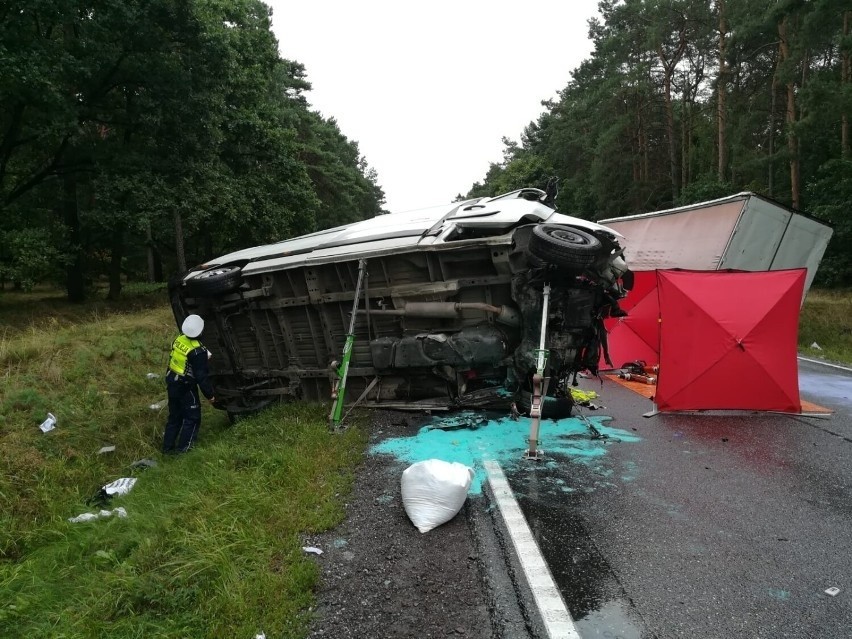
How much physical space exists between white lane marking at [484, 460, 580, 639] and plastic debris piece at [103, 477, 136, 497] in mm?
3553

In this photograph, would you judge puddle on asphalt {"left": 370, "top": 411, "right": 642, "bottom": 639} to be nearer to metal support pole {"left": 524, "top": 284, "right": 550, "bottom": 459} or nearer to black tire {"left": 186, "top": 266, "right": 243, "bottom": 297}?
metal support pole {"left": 524, "top": 284, "right": 550, "bottom": 459}

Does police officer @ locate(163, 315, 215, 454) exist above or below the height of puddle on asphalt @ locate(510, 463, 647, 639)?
above

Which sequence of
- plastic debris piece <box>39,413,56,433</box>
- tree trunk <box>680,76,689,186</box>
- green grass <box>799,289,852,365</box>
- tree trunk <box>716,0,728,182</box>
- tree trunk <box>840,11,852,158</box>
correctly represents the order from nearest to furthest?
plastic debris piece <box>39,413,56,433</box> → green grass <box>799,289,852,365</box> → tree trunk <box>840,11,852,158</box> → tree trunk <box>716,0,728,182</box> → tree trunk <box>680,76,689,186</box>

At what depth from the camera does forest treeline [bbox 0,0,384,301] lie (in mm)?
10977

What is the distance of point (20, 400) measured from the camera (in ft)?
21.6

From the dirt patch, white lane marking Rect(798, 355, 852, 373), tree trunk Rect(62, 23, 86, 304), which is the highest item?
tree trunk Rect(62, 23, 86, 304)

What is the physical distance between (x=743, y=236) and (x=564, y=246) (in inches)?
266

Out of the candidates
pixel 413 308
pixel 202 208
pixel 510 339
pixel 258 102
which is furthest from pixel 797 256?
pixel 258 102

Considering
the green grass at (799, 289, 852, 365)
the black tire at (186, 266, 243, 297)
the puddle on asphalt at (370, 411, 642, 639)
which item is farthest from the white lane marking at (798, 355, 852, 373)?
the black tire at (186, 266, 243, 297)

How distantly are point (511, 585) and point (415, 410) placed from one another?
9.85 feet

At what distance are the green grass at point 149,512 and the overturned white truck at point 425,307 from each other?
825 mm

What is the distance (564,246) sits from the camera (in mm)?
4223

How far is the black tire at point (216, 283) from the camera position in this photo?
19.8ft

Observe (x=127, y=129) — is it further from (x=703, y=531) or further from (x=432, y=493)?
(x=703, y=531)
